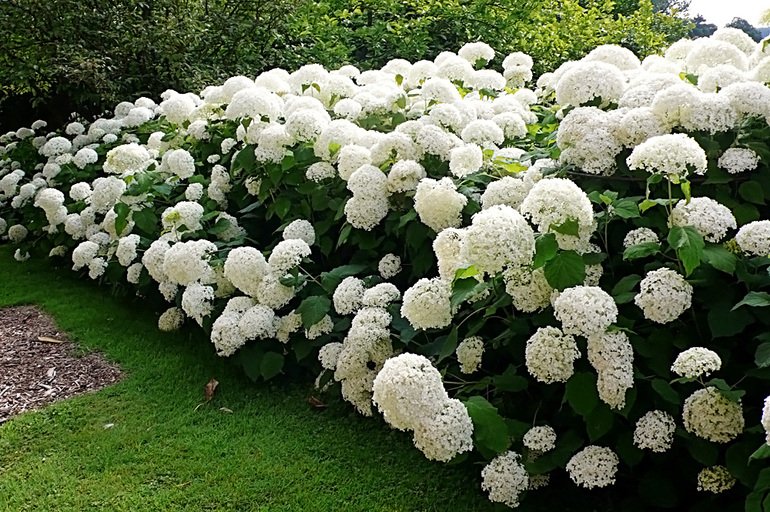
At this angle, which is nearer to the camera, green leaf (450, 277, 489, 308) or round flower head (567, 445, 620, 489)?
round flower head (567, 445, 620, 489)

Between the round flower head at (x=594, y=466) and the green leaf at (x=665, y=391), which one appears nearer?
the green leaf at (x=665, y=391)

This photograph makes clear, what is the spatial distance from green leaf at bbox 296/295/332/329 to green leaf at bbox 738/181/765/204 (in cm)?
175

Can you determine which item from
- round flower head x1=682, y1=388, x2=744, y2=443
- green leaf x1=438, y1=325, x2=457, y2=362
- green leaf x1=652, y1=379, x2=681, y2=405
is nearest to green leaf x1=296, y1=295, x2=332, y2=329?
green leaf x1=438, y1=325, x2=457, y2=362

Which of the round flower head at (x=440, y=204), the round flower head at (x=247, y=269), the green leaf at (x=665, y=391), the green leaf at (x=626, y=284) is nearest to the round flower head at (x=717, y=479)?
the green leaf at (x=665, y=391)

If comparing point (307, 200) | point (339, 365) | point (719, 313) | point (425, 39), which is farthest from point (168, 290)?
point (425, 39)

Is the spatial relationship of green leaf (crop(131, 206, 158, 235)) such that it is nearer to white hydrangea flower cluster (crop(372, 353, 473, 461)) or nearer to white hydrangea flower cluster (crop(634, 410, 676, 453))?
white hydrangea flower cluster (crop(372, 353, 473, 461))

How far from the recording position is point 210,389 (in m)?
3.38

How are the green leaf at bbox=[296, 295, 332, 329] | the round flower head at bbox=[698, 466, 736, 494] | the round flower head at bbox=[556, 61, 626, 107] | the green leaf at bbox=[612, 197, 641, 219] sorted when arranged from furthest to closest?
1. the green leaf at bbox=[296, 295, 332, 329]
2. the round flower head at bbox=[556, 61, 626, 107]
3. the green leaf at bbox=[612, 197, 641, 219]
4. the round flower head at bbox=[698, 466, 736, 494]

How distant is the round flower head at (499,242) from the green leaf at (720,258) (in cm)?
53

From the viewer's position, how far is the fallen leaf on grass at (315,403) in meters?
3.21

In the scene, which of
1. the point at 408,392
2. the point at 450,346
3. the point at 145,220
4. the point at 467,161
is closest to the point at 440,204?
the point at 467,161

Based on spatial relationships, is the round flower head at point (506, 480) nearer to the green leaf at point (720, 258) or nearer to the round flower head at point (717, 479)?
the round flower head at point (717, 479)

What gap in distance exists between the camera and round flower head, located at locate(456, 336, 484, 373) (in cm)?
248

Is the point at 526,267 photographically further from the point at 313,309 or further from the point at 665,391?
the point at 313,309
